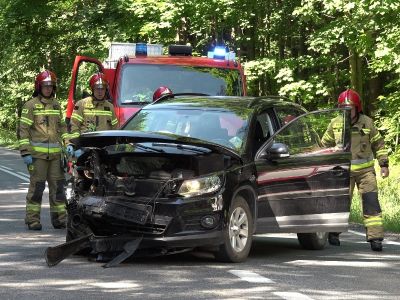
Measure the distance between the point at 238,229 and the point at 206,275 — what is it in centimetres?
100

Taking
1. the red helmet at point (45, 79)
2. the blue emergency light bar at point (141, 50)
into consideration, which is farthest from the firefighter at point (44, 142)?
the blue emergency light bar at point (141, 50)

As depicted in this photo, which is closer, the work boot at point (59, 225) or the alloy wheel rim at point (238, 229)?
the alloy wheel rim at point (238, 229)

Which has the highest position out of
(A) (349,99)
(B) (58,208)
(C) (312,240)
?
(A) (349,99)

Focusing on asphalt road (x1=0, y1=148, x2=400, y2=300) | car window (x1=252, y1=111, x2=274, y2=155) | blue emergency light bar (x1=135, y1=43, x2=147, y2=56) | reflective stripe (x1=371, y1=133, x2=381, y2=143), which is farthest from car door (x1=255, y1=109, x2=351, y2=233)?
blue emergency light bar (x1=135, y1=43, x2=147, y2=56)

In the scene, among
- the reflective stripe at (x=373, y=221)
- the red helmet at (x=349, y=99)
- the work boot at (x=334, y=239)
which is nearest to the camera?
the reflective stripe at (x=373, y=221)

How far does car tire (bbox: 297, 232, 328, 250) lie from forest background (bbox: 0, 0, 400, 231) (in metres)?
6.55

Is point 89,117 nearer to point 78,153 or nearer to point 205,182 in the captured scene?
point 78,153

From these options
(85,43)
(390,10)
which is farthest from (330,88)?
(85,43)

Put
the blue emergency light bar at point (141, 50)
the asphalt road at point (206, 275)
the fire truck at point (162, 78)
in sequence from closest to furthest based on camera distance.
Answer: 1. the asphalt road at point (206, 275)
2. the fire truck at point (162, 78)
3. the blue emergency light bar at point (141, 50)

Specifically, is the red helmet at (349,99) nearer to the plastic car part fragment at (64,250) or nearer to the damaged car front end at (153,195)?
the damaged car front end at (153,195)

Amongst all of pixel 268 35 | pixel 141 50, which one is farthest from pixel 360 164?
pixel 268 35

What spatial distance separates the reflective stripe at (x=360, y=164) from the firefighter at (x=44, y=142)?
3.77 meters

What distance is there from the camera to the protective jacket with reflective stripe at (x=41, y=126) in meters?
11.8

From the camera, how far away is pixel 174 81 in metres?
14.3
